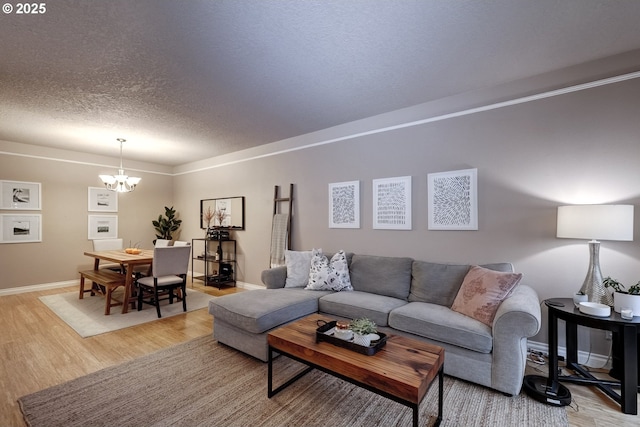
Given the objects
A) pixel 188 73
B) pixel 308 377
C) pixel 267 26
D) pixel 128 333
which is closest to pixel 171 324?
pixel 128 333

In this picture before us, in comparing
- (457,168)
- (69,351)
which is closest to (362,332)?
(457,168)

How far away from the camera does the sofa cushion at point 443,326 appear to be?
82.7 inches

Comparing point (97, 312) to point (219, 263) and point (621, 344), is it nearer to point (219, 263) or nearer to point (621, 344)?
point (219, 263)

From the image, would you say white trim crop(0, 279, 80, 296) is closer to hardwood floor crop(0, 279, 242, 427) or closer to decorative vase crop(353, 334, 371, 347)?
hardwood floor crop(0, 279, 242, 427)

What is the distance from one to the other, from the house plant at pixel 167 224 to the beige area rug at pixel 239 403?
4690 millimetres

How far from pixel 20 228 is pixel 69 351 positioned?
364 centimetres

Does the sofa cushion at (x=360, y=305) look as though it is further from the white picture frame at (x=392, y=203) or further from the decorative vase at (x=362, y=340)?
the white picture frame at (x=392, y=203)

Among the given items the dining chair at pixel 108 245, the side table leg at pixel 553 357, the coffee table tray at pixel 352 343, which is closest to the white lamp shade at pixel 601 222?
the side table leg at pixel 553 357

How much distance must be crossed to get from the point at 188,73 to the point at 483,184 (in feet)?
10.1

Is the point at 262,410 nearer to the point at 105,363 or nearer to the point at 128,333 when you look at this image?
the point at 105,363

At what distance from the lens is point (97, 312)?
151 inches

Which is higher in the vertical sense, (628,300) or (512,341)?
(628,300)

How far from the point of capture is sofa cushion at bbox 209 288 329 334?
8.20ft

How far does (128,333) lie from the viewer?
3.18 meters
